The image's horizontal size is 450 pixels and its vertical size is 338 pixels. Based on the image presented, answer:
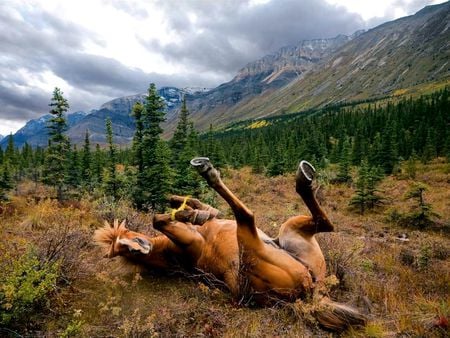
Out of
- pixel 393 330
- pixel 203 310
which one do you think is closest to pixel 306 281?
pixel 393 330

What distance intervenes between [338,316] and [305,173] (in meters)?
1.58

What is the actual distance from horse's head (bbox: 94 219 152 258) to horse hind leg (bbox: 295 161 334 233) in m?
2.31

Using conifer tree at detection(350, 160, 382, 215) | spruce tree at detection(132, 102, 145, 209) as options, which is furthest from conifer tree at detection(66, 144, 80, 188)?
conifer tree at detection(350, 160, 382, 215)

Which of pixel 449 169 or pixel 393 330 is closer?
pixel 393 330

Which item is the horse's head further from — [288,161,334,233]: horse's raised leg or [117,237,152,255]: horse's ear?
[288,161,334,233]: horse's raised leg

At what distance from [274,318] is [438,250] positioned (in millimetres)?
6517

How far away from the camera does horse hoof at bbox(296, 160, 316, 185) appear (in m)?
3.92

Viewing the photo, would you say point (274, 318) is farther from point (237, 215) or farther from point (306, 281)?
point (237, 215)

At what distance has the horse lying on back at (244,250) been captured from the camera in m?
3.86

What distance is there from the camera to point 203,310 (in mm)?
4023

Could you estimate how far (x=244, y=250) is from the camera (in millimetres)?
4121

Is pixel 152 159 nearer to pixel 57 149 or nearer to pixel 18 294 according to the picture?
pixel 57 149

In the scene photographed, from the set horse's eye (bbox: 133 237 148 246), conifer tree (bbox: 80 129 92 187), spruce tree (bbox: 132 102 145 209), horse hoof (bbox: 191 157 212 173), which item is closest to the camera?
horse hoof (bbox: 191 157 212 173)

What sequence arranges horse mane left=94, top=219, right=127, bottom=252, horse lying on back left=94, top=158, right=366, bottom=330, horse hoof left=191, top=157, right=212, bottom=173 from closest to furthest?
1. horse hoof left=191, top=157, right=212, bottom=173
2. horse lying on back left=94, top=158, right=366, bottom=330
3. horse mane left=94, top=219, right=127, bottom=252
